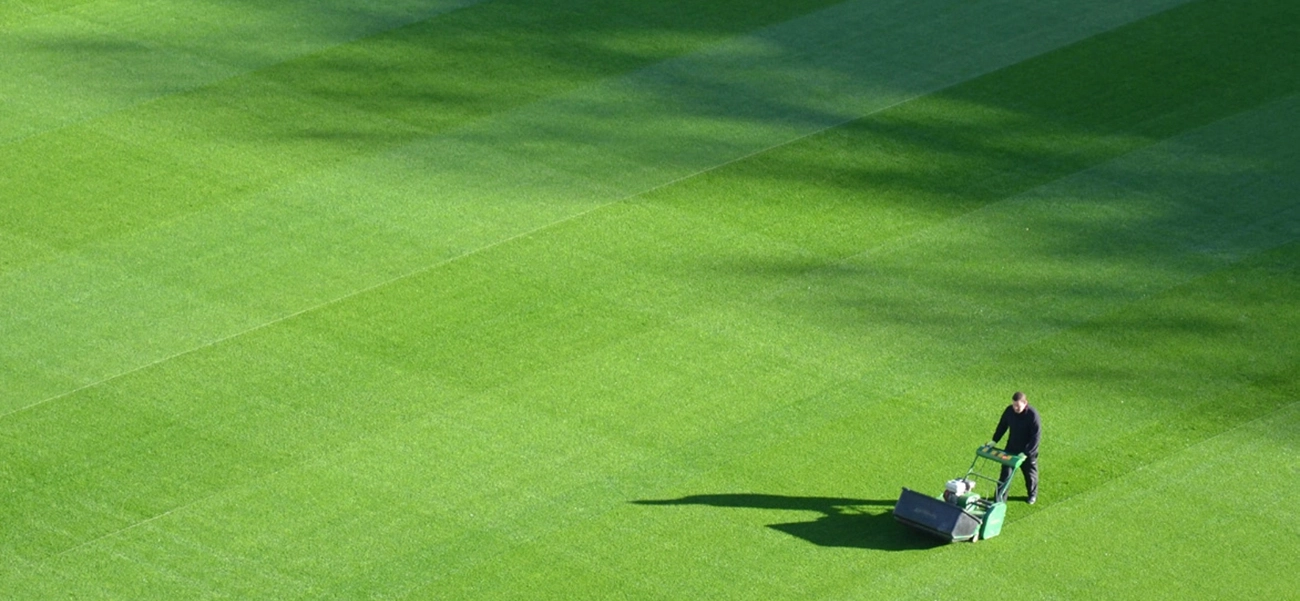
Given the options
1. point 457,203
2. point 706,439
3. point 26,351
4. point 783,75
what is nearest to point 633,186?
point 457,203

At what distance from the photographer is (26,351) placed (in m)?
22.8

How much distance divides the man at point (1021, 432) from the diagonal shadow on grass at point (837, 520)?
3.73 feet

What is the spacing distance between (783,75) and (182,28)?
1085 cm

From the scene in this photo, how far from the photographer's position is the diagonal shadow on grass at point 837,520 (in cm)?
1848

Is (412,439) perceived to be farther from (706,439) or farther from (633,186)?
(633,186)

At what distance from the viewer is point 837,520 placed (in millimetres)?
18859

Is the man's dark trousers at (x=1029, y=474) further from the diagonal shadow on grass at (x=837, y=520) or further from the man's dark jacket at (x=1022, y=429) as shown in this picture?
the diagonal shadow on grass at (x=837, y=520)

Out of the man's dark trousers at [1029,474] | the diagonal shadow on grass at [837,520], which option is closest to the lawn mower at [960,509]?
the man's dark trousers at [1029,474]

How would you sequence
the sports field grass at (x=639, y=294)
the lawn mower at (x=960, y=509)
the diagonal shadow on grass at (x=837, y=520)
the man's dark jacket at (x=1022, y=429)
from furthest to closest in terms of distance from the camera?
1. the sports field grass at (x=639, y=294)
2. the man's dark jacket at (x=1022, y=429)
3. the diagonal shadow on grass at (x=837, y=520)
4. the lawn mower at (x=960, y=509)

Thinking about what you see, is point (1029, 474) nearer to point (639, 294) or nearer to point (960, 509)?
point (960, 509)

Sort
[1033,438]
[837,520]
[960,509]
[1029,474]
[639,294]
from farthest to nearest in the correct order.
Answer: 1. [639,294]
2. [1029,474]
3. [837,520]
4. [1033,438]
5. [960,509]

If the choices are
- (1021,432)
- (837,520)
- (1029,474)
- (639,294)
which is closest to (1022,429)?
(1021,432)

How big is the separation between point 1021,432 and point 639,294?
6.62 meters

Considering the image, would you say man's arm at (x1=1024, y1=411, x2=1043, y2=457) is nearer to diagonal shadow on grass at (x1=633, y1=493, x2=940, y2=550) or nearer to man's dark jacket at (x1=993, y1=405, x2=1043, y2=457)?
man's dark jacket at (x1=993, y1=405, x2=1043, y2=457)
